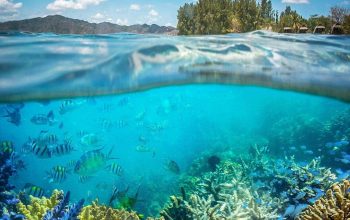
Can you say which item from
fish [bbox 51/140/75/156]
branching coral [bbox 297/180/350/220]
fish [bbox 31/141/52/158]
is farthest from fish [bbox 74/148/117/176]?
branching coral [bbox 297/180/350/220]

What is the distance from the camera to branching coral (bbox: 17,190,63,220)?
666 cm

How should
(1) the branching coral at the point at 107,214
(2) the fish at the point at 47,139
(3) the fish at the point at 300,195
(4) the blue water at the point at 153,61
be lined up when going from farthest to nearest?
1. (4) the blue water at the point at 153,61
2. (2) the fish at the point at 47,139
3. (3) the fish at the point at 300,195
4. (1) the branching coral at the point at 107,214

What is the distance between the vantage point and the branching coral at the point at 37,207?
21.8 ft

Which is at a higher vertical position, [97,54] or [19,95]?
[97,54]

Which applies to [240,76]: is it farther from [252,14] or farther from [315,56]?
[252,14]

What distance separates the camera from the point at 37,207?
22.7 feet

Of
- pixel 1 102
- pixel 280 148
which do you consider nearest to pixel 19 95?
pixel 1 102

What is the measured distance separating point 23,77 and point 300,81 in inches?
474

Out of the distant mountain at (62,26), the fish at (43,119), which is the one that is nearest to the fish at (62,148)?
the fish at (43,119)

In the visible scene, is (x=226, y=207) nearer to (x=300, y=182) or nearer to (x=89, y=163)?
(x=300, y=182)

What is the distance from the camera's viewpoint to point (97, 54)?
12422 mm

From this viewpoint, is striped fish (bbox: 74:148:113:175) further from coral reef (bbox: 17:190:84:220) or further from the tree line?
the tree line

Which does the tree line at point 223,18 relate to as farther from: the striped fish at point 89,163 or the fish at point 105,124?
the striped fish at point 89,163

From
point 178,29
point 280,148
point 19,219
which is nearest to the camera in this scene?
point 19,219
